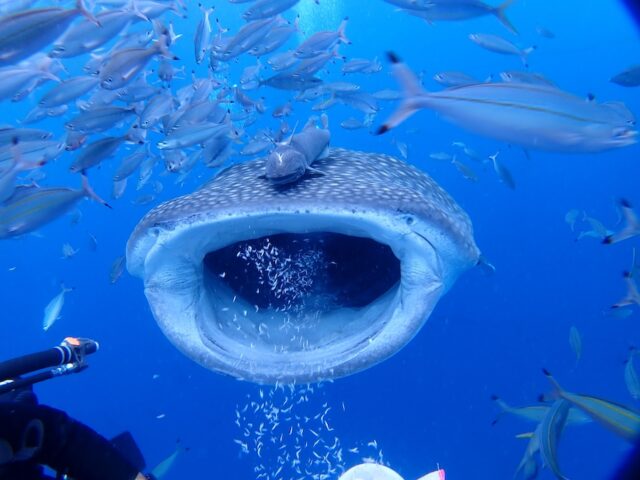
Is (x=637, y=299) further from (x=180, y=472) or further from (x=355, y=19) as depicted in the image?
(x=355, y=19)

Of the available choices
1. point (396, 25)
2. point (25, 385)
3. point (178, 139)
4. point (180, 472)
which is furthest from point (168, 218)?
point (396, 25)

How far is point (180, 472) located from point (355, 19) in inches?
1890

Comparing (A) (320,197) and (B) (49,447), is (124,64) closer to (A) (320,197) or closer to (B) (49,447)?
(A) (320,197)

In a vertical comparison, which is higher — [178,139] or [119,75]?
[119,75]

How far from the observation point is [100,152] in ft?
15.3

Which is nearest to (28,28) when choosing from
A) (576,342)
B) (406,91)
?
(406,91)

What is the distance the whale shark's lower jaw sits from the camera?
7.64 ft

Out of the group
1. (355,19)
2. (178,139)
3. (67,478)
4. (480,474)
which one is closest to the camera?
(67,478)

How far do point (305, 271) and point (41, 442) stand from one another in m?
1.90

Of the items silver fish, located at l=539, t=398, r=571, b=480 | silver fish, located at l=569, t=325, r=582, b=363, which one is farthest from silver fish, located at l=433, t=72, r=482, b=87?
silver fish, located at l=539, t=398, r=571, b=480

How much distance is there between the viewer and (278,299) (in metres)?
3.26

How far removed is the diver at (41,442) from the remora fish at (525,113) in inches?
62.6

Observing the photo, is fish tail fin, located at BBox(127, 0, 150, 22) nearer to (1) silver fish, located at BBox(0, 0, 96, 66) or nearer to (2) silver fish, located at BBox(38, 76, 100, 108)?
(2) silver fish, located at BBox(38, 76, 100, 108)

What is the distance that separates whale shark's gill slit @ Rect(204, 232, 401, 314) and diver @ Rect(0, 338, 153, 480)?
1310mm
